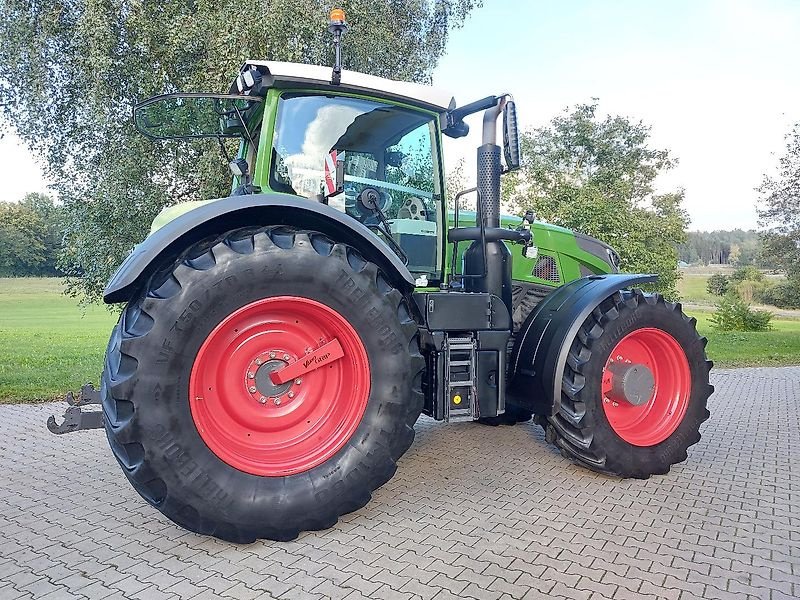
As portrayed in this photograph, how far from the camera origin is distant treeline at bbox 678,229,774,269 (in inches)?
832

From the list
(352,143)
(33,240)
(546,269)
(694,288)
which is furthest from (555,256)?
(694,288)

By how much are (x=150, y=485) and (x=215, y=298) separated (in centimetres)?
90

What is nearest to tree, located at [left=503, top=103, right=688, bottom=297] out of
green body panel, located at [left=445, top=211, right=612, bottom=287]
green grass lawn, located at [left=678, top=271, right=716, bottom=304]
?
green grass lawn, located at [left=678, top=271, right=716, bottom=304]

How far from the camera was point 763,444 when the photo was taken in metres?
5.38

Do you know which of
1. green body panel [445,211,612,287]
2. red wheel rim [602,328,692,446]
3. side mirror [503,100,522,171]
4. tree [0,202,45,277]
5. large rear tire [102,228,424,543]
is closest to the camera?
large rear tire [102,228,424,543]

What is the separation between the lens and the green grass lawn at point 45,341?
7875 mm

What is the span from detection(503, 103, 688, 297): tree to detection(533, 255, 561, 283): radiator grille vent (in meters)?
16.1

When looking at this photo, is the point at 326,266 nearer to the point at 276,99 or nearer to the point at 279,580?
the point at 276,99

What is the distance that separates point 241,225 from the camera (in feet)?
10.9

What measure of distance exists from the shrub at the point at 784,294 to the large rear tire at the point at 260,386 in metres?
20.9

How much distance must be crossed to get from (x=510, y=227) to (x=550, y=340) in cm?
128

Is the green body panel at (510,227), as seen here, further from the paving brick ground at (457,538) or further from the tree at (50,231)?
the tree at (50,231)

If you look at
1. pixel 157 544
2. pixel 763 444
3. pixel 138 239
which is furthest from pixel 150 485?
pixel 138 239

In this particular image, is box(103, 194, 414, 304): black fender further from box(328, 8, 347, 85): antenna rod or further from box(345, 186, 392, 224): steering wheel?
box(328, 8, 347, 85): antenna rod
